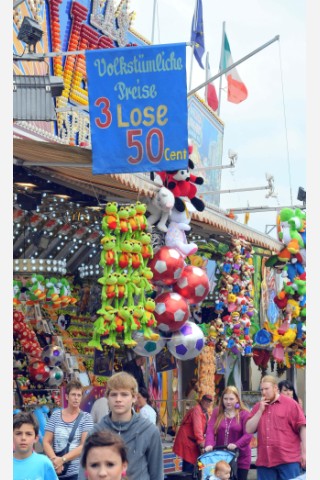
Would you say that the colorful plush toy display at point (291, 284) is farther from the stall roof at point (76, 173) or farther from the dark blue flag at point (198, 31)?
the dark blue flag at point (198, 31)

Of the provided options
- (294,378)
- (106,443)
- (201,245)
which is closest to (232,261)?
(201,245)

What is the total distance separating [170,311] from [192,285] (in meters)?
0.58

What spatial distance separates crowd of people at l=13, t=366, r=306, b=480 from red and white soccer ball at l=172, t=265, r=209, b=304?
4.89ft

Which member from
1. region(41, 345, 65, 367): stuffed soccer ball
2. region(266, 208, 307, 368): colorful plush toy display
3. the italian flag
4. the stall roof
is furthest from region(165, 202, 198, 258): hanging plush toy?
the italian flag

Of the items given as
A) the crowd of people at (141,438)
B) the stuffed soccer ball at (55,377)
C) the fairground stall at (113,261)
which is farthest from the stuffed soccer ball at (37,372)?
the crowd of people at (141,438)

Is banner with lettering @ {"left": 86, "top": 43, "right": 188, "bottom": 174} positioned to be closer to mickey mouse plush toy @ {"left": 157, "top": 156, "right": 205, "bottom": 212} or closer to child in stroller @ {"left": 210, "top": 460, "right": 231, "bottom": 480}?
mickey mouse plush toy @ {"left": 157, "top": 156, "right": 205, "bottom": 212}

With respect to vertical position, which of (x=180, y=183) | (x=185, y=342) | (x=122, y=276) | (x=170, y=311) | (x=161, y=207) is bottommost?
(x=185, y=342)

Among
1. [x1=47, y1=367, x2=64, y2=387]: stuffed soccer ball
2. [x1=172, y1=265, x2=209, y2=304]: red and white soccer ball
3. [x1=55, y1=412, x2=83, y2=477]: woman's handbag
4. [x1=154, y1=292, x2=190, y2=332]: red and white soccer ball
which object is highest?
[x1=172, y1=265, x2=209, y2=304]: red and white soccer ball

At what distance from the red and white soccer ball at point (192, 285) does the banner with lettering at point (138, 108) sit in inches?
98.8

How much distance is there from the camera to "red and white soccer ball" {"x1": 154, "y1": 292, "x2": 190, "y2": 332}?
43.1 ft

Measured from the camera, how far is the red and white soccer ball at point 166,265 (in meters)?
13.1

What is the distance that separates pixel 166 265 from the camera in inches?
513

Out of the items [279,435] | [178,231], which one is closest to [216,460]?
[279,435]

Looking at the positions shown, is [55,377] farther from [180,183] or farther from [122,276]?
[180,183]
